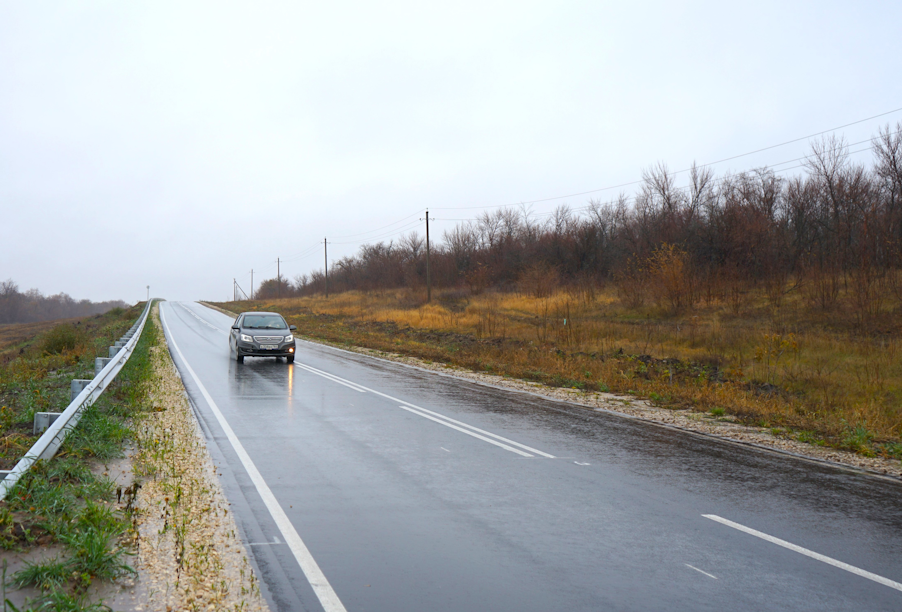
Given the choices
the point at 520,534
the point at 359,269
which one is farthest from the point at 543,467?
the point at 359,269

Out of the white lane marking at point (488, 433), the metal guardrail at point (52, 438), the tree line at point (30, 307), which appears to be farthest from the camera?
the tree line at point (30, 307)

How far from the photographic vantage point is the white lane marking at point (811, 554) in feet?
14.4

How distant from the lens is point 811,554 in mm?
4883

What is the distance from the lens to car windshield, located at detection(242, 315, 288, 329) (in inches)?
820

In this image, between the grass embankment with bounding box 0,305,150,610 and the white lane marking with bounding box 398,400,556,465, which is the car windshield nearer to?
the grass embankment with bounding box 0,305,150,610

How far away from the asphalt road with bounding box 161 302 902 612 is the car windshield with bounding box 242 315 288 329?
10203 millimetres

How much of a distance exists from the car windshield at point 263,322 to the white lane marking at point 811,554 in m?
17.4

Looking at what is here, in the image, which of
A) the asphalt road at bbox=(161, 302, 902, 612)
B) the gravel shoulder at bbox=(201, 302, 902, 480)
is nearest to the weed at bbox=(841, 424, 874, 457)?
the gravel shoulder at bbox=(201, 302, 902, 480)

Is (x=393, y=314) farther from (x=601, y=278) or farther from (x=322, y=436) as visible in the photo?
(x=322, y=436)

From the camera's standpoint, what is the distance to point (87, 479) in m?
6.14

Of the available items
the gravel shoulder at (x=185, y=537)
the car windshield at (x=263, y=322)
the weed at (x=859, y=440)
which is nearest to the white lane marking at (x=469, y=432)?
the gravel shoulder at (x=185, y=537)

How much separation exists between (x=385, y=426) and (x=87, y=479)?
15.0 ft

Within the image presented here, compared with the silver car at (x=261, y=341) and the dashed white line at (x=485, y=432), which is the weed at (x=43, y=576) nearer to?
the dashed white line at (x=485, y=432)

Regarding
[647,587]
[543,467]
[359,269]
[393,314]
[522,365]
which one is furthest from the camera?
[359,269]
